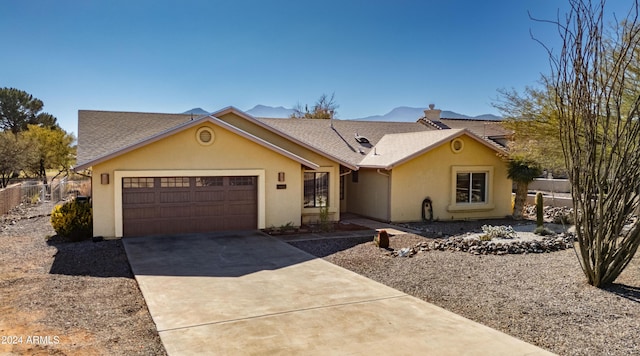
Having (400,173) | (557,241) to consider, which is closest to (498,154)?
(400,173)

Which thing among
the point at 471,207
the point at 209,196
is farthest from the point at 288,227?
the point at 471,207

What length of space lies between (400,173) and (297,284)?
1017 centimetres

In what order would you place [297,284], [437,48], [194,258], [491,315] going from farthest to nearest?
[437,48] → [194,258] → [297,284] → [491,315]

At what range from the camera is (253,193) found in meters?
16.2

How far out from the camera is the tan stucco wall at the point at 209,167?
14.2 metres

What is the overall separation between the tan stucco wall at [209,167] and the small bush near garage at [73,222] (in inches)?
11.9

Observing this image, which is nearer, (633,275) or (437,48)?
(633,275)

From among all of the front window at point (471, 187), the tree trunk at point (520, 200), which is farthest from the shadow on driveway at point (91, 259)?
the tree trunk at point (520, 200)

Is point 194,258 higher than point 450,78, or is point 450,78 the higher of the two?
point 450,78

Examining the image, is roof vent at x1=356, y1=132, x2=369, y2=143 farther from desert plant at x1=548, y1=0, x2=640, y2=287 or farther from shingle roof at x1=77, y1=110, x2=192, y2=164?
desert plant at x1=548, y1=0, x2=640, y2=287

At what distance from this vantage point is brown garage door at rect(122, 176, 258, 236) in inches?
578

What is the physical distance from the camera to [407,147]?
1933 cm

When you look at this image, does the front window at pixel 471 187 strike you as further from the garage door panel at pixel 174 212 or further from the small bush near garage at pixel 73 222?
the small bush near garage at pixel 73 222

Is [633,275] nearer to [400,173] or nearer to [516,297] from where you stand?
[516,297]
